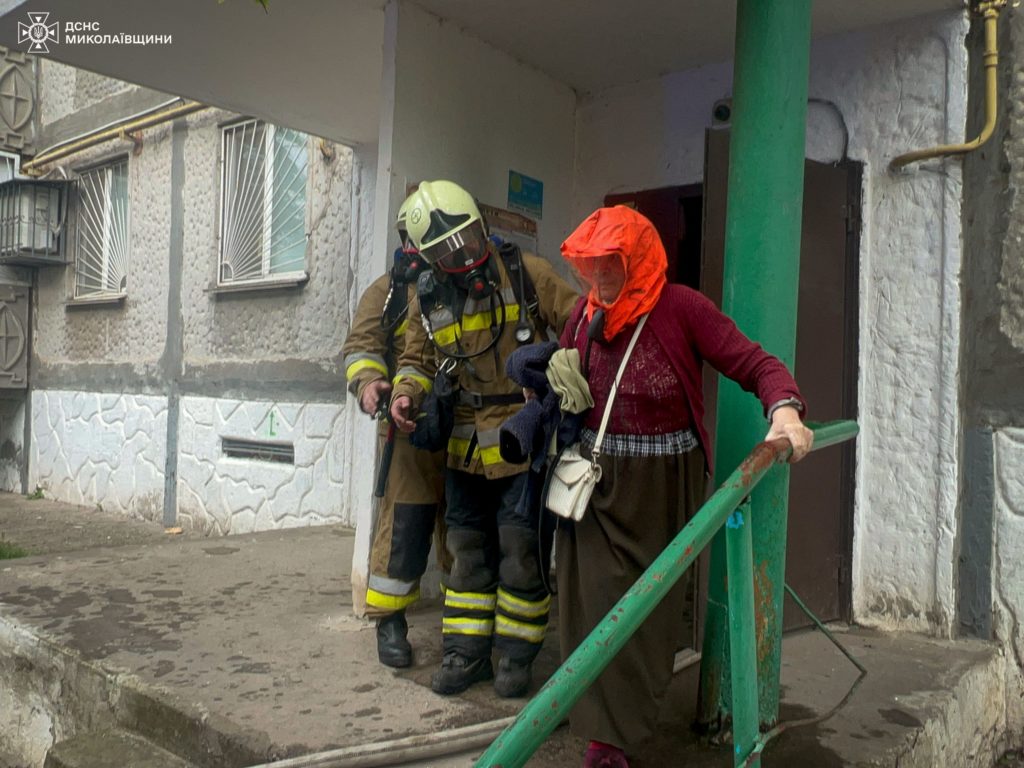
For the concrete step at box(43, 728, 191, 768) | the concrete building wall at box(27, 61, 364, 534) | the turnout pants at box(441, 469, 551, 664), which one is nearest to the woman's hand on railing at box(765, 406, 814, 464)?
the turnout pants at box(441, 469, 551, 664)

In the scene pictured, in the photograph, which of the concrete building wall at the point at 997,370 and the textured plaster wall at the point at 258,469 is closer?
the concrete building wall at the point at 997,370

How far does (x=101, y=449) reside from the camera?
848cm

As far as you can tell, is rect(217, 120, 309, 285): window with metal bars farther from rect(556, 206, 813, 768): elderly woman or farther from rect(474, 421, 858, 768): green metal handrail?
rect(474, 421, 858, 768): green metal handrail

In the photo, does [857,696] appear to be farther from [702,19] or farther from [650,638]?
[702,19]

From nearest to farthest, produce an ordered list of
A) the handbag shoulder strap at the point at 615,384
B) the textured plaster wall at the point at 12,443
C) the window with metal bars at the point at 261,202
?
the handbag shoulder strap at the point at 615,384 → the window with metal bars at the point at 261,202 → the textured plaster wall at the point at 12,443

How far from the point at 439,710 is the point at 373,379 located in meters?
1.22

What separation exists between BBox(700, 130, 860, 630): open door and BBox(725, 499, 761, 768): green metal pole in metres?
1.62

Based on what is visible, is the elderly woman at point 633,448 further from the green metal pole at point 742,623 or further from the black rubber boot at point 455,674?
the black rubber boot at point 455,674

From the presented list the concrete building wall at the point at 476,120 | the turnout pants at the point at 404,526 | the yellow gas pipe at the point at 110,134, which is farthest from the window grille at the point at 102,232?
the turnout pants at the point at 404,526

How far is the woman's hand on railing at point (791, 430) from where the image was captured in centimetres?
203

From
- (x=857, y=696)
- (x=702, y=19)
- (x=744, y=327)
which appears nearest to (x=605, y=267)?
(x=744, y=327)

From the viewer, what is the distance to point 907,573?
11.8ft

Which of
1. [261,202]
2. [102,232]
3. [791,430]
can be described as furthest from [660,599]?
[102,232]

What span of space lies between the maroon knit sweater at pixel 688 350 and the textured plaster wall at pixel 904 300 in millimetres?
1627
